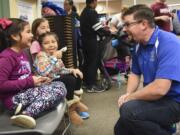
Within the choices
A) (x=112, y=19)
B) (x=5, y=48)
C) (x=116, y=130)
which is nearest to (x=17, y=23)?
(x=5, y=48)

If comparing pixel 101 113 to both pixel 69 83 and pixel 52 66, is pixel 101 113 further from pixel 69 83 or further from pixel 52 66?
pixel 52 66

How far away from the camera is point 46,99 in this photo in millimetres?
2162

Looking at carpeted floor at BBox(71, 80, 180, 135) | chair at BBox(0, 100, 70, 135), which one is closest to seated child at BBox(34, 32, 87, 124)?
carpeted floor at BBox(71, 80, 180, 135)

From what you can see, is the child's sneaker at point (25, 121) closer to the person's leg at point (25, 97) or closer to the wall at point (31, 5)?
the person's leg at point (25, 97)

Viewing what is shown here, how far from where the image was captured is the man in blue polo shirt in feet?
6.35

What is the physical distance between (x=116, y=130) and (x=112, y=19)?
353cm

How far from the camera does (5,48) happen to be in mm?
2316

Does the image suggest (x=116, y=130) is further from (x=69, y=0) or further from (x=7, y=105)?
(x=69, y=0)

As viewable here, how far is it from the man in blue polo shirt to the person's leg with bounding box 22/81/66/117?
1.54 feet

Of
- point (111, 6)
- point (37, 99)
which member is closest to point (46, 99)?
point (37, 99)

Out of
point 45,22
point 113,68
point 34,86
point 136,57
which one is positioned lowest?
point 113,68

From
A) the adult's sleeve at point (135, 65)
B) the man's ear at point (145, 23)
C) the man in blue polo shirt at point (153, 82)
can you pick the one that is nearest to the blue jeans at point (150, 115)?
the man in blue polo shirt at point (153, 82)

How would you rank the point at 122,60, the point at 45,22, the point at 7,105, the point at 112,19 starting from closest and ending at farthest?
the point at 7,105 < the point at 45,22 < the point at 122,60 < the point at 112,19

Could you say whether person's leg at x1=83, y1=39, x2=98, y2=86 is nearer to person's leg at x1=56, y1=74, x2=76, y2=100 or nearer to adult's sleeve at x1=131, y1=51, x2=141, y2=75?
person's leg at x1=56, y1=74, x2=76, y2=100
